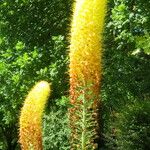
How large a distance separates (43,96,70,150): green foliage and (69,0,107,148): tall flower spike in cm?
1145

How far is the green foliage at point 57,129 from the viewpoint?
1494cm

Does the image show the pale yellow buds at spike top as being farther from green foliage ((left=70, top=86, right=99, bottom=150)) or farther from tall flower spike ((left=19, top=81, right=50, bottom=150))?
tall flower spike ((left=19, top=81, right=50, bottom=150))

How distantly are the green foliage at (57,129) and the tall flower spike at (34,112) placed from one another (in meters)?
9.46

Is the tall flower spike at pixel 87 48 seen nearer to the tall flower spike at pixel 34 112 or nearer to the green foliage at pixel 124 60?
the tall flower spike at pixel 34 112

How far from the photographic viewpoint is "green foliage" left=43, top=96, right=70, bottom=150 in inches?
588

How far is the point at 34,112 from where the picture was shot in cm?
422

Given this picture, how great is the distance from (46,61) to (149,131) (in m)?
6.01

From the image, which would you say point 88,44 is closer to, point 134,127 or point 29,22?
point 134,127

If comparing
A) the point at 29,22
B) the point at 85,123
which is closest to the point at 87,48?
the point at 85,123

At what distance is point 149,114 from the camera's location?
12.0 metres

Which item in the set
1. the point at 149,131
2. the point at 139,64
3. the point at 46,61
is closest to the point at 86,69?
the point at 149,131

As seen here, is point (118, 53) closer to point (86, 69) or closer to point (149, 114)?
point (149, 114)

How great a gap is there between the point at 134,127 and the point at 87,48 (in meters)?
9.13

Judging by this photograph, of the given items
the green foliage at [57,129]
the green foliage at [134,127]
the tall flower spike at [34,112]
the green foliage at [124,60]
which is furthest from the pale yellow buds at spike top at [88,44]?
the green foliage at [57,129]
